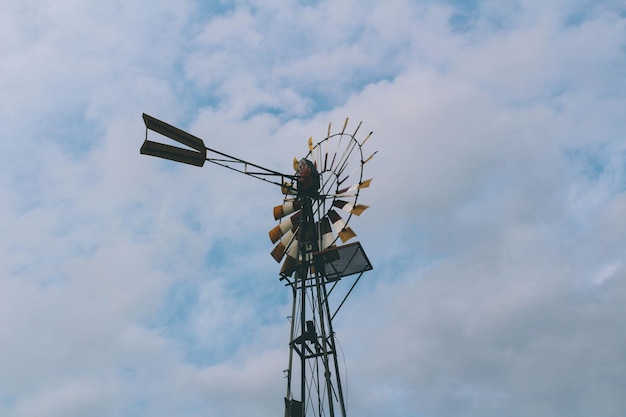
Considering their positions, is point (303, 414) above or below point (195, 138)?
below

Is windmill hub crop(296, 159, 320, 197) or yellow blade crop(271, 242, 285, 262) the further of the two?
windmill hub crop(296, 159, 320, 197)

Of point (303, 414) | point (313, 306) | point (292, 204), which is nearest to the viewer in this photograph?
point (303, 414)

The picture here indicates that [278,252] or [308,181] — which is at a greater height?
[308,181]

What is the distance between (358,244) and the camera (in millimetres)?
22625

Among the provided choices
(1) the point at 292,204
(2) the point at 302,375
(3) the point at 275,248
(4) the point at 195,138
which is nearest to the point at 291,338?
(2) the point at 302,375

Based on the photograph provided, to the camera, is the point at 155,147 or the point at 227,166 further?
the point at 227,166

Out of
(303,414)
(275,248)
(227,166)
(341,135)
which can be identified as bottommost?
(303,414)

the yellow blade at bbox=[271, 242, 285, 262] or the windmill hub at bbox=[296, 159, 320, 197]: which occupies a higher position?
the windmill hub at bbox=[296, 159, 320, 197]

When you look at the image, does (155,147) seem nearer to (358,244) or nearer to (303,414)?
(358,244)

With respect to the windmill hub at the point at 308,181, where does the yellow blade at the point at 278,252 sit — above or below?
below

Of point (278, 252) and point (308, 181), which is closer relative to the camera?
point (278, 252)

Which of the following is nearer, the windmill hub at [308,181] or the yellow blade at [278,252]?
the yellow blade at [278,252]

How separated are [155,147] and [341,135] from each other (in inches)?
272

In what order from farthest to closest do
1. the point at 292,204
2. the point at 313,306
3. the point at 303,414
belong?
the point at 292,204
the point at 313,306
the point at 303,414
